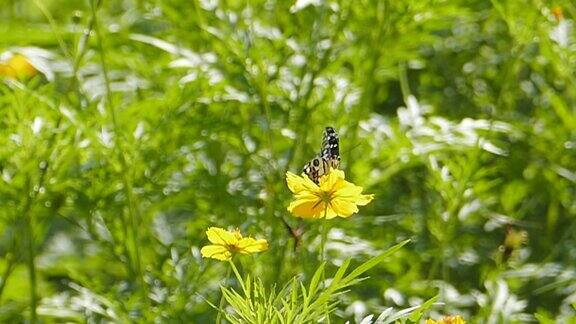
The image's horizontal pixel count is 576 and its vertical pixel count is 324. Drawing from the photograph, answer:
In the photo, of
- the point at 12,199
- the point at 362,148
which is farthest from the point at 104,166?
the point at 362,148

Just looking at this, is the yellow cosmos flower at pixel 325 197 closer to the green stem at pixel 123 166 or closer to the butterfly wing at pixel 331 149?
the butterfly wing at pixel 331 149

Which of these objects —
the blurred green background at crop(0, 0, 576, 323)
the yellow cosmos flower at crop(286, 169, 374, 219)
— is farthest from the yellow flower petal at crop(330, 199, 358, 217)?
the blurred green background at crop(0, 0, 576, 323)

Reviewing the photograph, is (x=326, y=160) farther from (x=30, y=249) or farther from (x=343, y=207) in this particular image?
(x=30, y=249)

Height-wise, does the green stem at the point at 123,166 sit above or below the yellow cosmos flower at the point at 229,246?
above

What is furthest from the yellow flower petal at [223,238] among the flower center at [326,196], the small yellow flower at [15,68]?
the small yellow flower at [15,68]

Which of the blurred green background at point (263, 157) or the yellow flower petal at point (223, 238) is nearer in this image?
the yellow flower petal at point (223, 238)
